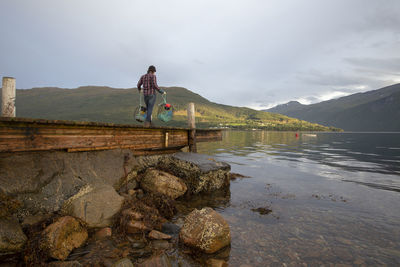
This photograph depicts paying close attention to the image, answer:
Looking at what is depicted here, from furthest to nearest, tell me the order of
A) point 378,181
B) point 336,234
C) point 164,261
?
point 378,181, point 336,234, point 164,261

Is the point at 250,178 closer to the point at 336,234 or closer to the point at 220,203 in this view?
the point at 220,203

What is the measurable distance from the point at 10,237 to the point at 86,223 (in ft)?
4.73

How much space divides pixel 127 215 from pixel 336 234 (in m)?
6.44

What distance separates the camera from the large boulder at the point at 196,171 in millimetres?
9742

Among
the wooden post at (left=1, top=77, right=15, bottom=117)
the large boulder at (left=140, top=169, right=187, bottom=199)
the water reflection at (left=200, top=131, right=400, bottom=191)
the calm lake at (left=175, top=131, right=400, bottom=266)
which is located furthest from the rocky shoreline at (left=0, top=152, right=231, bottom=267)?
the water reflection at (left=200, top=131, right=400, bottom=191)

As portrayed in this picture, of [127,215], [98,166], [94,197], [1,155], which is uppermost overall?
[1,155]

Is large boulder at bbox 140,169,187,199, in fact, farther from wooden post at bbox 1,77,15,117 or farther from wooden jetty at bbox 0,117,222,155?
wooden post at bbox 1,77,15,117

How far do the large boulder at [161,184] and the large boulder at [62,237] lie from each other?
3.35 metres

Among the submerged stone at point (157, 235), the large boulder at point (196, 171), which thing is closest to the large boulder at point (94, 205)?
the submerged stone at point (157, 235)

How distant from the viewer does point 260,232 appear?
20.5ft

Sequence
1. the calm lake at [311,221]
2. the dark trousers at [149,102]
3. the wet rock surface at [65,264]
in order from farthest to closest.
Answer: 1. the dark trousers at [149,102]
2. the calm lake at [311,221]
3. the wet rock surface at [65,264]

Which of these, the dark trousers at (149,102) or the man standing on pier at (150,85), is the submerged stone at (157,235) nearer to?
the man standing on pier at (150,85)

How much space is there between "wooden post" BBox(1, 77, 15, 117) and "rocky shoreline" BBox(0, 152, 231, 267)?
1.65 m

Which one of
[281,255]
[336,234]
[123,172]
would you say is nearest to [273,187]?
[336,234]
